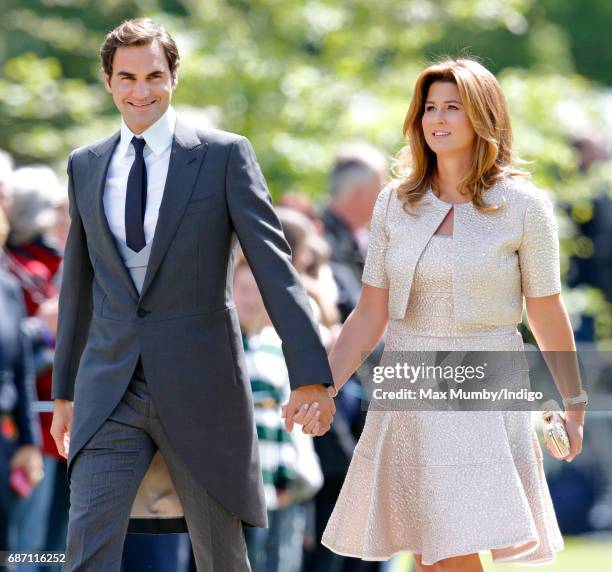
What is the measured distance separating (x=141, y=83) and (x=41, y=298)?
267 centimetres

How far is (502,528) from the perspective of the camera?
584 cm

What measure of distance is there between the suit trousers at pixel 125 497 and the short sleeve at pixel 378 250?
99cm

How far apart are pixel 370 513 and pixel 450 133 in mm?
1429

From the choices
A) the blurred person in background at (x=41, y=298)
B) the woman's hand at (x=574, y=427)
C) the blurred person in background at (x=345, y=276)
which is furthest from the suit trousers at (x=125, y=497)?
the blurred person in background at (x=345, y=276)

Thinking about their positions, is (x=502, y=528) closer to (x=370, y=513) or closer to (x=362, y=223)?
(x=370, y=513)

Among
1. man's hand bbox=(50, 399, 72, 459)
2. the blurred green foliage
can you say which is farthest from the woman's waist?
the blurred green foliage

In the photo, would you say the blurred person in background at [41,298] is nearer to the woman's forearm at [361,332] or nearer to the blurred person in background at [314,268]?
the blurred person in background at [314,268]

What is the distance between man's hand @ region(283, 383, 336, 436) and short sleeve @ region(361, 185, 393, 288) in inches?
24.4

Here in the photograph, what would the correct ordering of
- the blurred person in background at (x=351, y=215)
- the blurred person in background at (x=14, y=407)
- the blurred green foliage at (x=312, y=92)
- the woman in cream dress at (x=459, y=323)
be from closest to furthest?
the woman in cream dress at (x=459, y=323) < the blurred person in background at (x=14, y=407) < the blurred person in background at (x=351, y=215) < the blurred green foliage at (x=312, y=92)

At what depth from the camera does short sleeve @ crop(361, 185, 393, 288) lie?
6.16 metres

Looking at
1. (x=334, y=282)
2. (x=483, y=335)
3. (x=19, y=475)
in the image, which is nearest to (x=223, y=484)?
(x=483, y=335)

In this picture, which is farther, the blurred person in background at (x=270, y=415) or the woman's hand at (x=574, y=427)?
the blurred person in background at (x=270, y=415)

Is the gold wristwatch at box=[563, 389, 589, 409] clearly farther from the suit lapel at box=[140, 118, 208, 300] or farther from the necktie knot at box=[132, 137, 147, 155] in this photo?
the necktie knot at box=[132, 137, 147, 155]

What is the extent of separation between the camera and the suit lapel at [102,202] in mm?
5676
